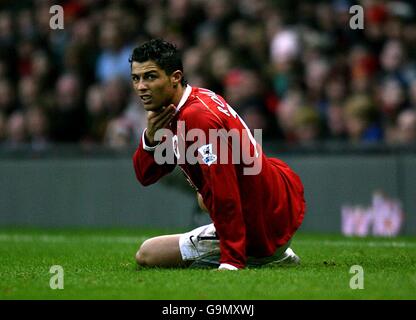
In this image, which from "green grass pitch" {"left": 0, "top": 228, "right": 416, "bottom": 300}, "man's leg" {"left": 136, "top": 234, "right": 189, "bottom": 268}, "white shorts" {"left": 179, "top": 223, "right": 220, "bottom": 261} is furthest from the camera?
"man's leg" {"left": 136, "top": 234, "right": 189, "bottom": 268}

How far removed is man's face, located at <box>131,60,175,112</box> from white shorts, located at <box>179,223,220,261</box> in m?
1.04

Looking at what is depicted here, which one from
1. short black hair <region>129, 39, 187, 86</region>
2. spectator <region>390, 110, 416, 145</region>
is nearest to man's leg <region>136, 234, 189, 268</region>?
short black hair <region>129, 39, 187, 86</region>

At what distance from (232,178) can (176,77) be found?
926 millimetres

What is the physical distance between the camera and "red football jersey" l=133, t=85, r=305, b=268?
7.43m

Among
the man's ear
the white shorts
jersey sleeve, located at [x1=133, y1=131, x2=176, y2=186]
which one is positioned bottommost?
the white shorts

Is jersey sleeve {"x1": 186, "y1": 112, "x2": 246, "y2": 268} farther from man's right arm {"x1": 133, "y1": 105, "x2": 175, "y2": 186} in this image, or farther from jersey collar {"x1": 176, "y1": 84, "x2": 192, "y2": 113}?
man's right arm {"x1": 133, "y1": 105, "x2": 175, "y2": 186}

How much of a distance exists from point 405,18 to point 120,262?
6.44m

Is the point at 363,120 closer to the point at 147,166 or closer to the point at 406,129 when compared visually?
the point at 406,129

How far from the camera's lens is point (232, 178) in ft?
24.5

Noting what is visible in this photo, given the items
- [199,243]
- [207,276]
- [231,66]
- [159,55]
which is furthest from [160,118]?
[231,66]

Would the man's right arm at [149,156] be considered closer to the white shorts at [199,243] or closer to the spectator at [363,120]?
the white shorts at [199,243]

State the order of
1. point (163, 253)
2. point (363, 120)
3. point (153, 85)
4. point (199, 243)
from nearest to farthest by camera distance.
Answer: point (153, 85) → point (199, 243) → point (163, 253) → point (363, 120)

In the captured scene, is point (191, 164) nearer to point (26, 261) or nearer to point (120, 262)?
point (120, 262)

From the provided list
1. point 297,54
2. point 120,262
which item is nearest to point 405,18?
point 297,54
